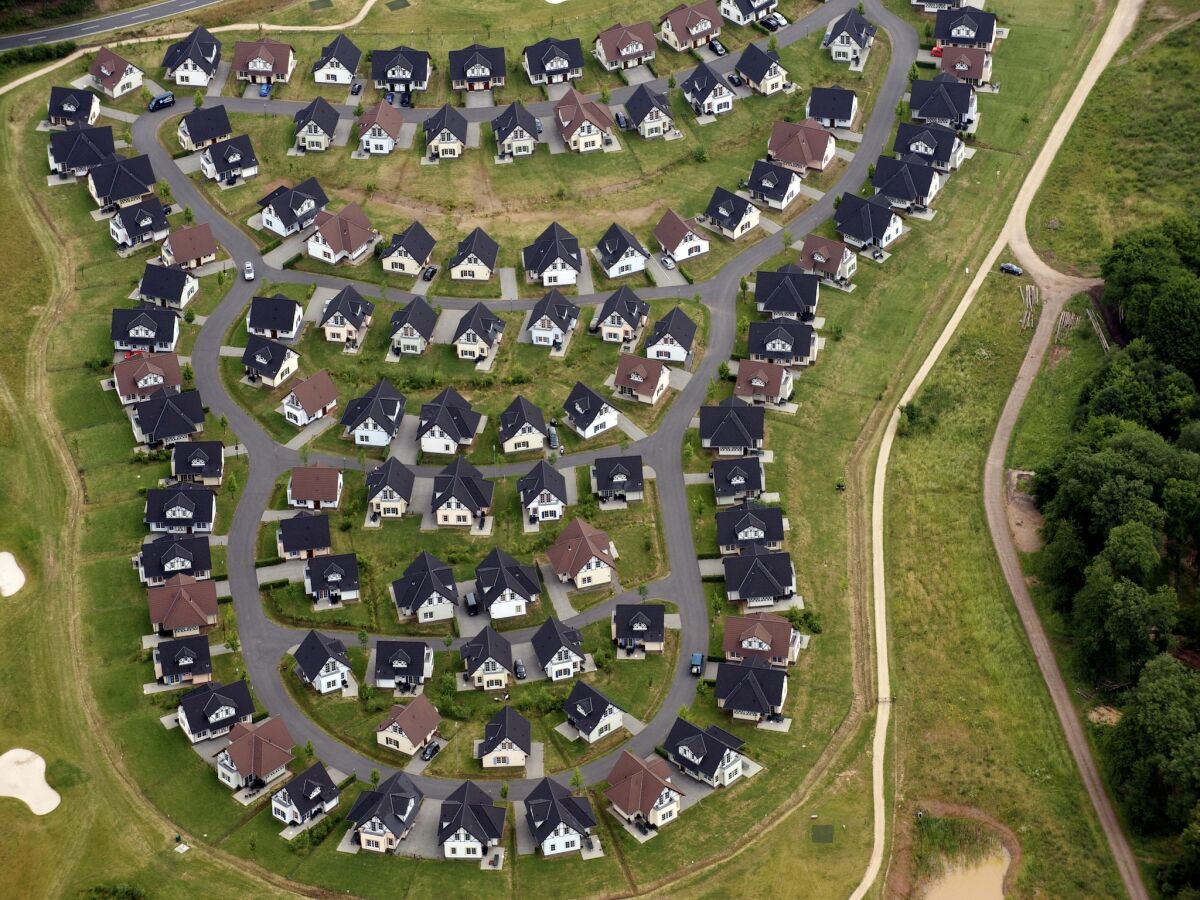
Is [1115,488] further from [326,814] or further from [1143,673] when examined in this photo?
[326,814]

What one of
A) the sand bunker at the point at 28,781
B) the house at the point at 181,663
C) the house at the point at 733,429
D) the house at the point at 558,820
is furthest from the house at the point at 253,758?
the house at the point at 733,429

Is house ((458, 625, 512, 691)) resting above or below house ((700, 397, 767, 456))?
below

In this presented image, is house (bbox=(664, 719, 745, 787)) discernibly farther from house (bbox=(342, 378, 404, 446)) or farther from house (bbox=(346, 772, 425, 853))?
house (bbox=(342, 378, 404, 446))

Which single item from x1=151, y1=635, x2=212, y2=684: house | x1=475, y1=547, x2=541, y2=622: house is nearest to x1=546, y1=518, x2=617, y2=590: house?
x1=475, y1=547, x2=541, y2=622: house

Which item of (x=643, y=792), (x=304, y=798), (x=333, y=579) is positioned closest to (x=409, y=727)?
(x=304, y=798)

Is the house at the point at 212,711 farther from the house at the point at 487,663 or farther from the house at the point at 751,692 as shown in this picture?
the house at the point at 751,692
